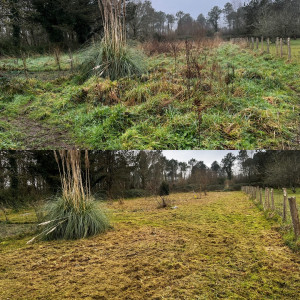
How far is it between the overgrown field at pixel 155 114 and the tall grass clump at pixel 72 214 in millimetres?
568

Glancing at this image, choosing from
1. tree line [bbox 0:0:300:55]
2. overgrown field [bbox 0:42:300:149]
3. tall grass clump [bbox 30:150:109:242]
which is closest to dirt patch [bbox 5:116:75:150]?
overgrown field [bbox 0:42:300:149]

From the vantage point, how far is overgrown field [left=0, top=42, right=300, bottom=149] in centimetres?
417

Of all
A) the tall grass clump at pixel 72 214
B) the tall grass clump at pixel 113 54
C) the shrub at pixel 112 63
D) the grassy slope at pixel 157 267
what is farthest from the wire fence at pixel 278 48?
the tall grass clump at pixel 72 214

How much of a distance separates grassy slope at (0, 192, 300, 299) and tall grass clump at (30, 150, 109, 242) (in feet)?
0.71

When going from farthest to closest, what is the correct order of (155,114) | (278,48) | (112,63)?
1. (278,48)
2. (112,63)
3. (155,114)

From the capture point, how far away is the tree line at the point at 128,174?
5008 mm

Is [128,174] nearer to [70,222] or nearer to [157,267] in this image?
[70,222]

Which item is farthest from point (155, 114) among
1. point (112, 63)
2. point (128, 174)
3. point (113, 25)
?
point (128, 174)

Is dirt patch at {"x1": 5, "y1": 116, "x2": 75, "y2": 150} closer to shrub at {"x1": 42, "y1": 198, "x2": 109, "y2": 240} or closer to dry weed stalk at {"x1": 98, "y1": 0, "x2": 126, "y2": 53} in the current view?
shrub at {"x1": 42, "y1": 198, "x2": 109, "y2": 240}

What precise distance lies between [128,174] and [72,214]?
5426 millimetres

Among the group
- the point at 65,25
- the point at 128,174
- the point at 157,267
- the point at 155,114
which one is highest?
the point at 65,25

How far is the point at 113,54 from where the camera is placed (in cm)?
678

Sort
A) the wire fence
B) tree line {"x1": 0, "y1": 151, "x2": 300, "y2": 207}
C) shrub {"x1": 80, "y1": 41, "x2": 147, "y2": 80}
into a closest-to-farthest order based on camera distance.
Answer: tree line {"x1": 0, "y1": 151, "x2": 300, "y2": 207}
shrub {"x1": 80, "y1": 41, "x2": 147, "y2": 80}
the wire fence

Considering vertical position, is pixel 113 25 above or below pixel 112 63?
above
